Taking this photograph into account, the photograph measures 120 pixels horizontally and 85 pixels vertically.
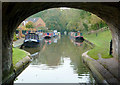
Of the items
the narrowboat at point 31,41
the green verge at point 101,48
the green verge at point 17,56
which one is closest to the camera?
the green verge at point 17,56

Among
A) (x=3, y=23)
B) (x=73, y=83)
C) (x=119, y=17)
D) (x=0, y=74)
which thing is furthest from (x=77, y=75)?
(x=3, y=23)

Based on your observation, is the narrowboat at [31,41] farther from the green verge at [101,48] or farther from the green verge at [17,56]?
the green verge at [17,56]

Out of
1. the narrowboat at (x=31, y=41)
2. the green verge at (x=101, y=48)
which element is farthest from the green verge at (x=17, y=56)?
the narrowboat at (x=31, y=41)

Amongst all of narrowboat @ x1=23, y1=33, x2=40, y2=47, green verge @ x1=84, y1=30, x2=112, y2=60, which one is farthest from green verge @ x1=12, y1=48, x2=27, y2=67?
narrowboat @ x1=23, y1=33, x2=40, y2=47

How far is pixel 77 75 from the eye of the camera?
1105cm

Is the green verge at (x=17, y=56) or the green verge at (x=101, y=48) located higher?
the green verge at (x=101, y=48)

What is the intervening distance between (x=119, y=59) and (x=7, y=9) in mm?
8087

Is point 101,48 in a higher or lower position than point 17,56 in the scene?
higher

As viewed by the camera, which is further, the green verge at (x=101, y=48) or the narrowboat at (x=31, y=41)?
the narrowboat at (x=31, y=41)

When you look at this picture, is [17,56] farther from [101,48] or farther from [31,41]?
[31,41]

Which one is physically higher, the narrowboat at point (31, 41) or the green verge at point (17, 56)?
the narrowboat at point (31, 41)

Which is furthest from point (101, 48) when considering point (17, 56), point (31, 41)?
point (31, 41)

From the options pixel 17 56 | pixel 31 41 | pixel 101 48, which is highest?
pixel 31 41

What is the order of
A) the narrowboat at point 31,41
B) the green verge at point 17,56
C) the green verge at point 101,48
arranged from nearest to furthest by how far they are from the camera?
the green verge at point 17,56, the green verge at point 101,48, the narrowboat at point 31,41
